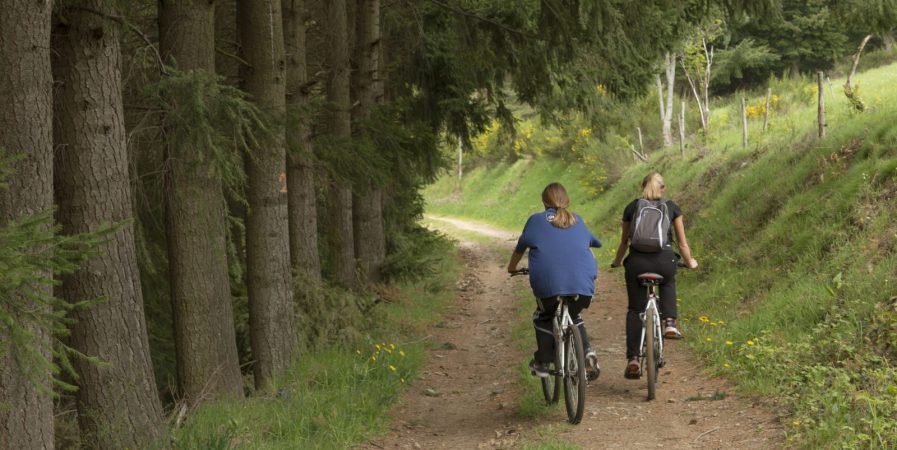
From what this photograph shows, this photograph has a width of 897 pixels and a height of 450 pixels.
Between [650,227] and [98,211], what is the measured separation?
176 inches

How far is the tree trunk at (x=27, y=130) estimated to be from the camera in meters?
5.00

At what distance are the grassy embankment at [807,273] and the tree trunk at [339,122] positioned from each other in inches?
197

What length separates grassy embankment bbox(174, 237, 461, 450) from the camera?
700 centimetres

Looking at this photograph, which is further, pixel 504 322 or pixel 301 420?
pixel 504 322

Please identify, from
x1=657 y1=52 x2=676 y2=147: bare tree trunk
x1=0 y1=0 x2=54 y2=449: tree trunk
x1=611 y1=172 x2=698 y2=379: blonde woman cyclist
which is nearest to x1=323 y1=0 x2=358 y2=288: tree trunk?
x1=611 y1=172 x2=698 y2=379: blonde woman cyclist

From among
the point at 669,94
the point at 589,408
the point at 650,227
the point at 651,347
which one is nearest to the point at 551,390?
the point at 589,408

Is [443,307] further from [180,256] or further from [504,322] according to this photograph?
[180,256]

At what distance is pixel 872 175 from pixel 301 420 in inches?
299

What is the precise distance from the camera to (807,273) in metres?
10.3

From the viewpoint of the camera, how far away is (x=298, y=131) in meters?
9.05

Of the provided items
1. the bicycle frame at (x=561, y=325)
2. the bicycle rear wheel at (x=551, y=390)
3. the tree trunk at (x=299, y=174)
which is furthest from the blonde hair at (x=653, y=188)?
the tree trunk at (x=299, y=174)

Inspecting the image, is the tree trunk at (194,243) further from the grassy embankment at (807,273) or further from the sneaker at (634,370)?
the grassy embankment at (807,273)

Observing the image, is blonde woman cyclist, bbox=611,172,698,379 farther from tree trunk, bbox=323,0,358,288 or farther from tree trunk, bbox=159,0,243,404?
tree trunk, bbox=323,0,358,288

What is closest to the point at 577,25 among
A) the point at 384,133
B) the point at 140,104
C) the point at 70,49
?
the point at 384,133
